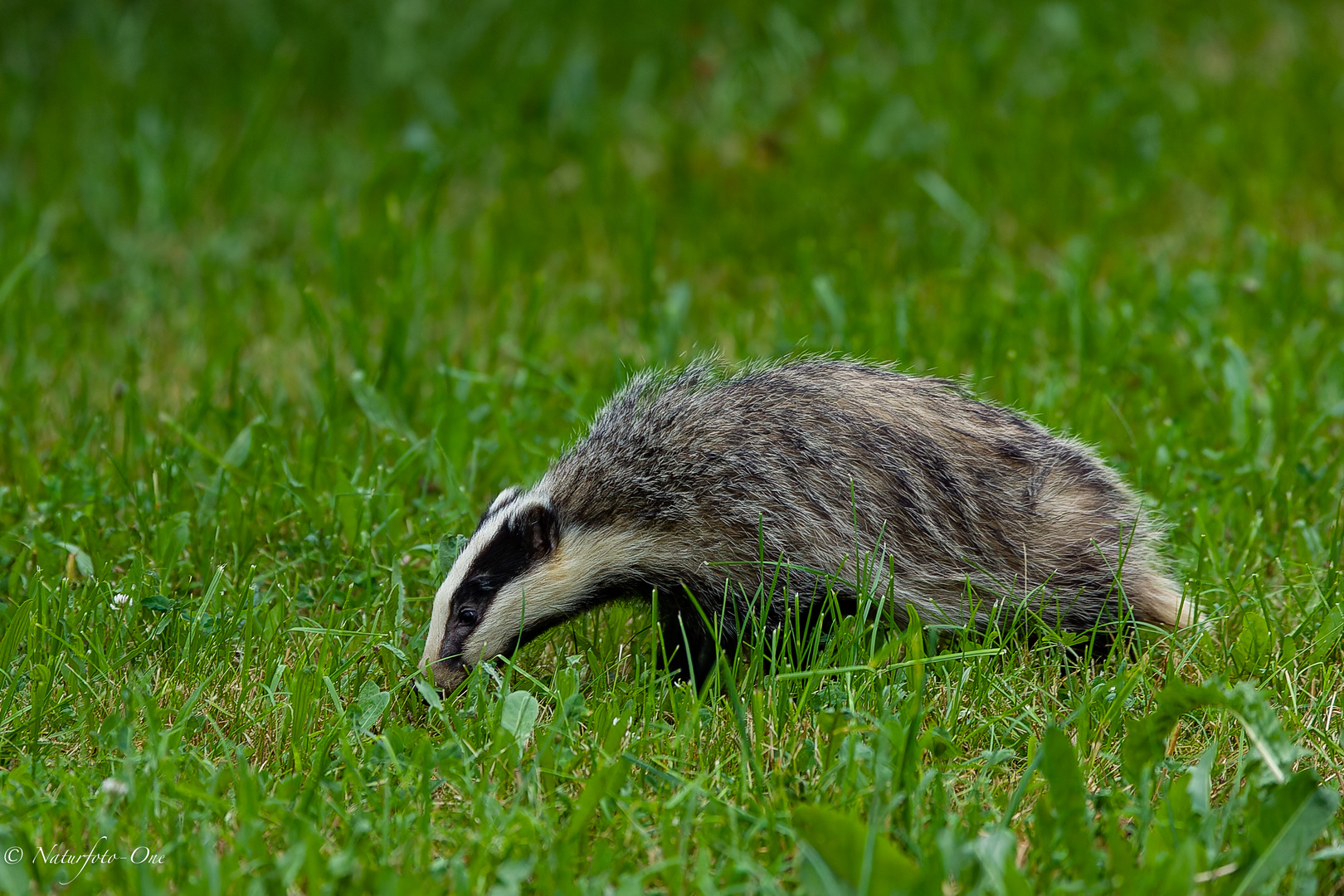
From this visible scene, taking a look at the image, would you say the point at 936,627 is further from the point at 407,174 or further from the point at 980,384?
the point at 407,174

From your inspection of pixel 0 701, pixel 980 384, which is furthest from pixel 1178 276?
pixel 0 701

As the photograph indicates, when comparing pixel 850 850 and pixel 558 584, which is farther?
pixel 558 584

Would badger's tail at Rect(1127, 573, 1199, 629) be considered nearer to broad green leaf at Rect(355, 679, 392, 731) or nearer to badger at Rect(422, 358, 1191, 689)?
badger at Rect(422, 358, 1191, 689)

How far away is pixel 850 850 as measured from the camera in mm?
2850

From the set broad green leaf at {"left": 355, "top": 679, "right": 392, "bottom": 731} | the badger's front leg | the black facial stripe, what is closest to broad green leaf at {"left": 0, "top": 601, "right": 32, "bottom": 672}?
broad green leaf at {"left": 355, "top": 679, "right": 392, "bottom": 731}

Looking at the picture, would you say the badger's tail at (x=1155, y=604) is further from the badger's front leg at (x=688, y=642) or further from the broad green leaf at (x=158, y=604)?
the broad green leaf at (x=158, y=604)

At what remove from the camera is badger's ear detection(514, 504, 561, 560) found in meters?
4.11

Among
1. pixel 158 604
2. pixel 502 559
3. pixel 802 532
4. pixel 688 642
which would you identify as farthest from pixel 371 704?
pixel 802 532

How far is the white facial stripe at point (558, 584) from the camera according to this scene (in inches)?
158

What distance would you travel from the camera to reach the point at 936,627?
394cm

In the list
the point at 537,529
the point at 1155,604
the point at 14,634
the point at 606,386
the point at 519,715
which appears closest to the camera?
the point at 519,715

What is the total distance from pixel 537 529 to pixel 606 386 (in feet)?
6.05

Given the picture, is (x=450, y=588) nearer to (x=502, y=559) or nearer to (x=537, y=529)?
(x=502, y=559)

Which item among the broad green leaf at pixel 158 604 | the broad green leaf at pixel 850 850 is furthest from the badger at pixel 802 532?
the broad green leaf at pixel 850 850
